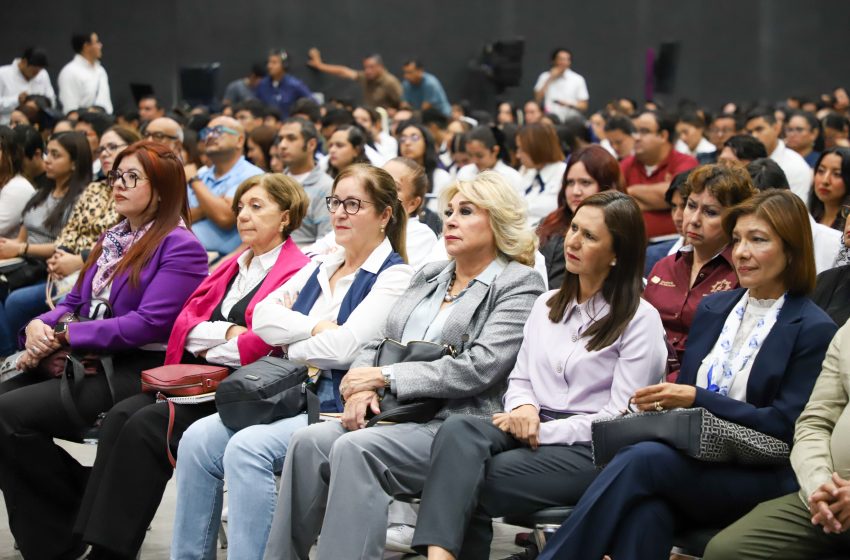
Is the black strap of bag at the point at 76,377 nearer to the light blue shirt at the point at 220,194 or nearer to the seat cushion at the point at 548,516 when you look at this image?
the seat cushion at the point at 548,516

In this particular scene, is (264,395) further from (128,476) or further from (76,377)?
(76,377)

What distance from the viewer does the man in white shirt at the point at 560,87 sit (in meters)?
15.1

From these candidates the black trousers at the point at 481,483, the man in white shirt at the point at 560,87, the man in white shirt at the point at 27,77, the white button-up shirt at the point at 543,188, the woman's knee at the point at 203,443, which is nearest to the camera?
the black trousers at the point at 481,483

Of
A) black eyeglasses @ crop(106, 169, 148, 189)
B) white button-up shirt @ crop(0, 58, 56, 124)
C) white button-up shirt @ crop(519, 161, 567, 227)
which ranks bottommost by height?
white button-up shirt @ crop(519, 161, 567, 227)

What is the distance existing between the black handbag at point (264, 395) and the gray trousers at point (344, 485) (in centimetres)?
19

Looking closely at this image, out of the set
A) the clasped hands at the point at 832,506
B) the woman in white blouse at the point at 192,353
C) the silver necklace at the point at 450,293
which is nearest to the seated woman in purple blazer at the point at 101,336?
the woman in white blouse at the point at 192,353

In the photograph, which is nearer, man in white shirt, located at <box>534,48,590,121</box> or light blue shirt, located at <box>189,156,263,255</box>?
light blue shirt, located at <box>189,156,263,255</box>

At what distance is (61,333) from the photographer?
4148mm

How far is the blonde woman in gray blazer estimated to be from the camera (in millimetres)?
3234

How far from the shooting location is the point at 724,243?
3.82 metres

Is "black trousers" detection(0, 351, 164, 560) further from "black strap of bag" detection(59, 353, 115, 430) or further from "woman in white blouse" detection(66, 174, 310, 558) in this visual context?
"woman in white blouse" detection(66, 174, 310, 558)

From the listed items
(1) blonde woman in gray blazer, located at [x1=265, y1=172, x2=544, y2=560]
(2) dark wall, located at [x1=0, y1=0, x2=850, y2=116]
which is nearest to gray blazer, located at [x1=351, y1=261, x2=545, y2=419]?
(1) blonde woman in gray blazer, located at [x1=265, y1=172, x2=544, y2=560]

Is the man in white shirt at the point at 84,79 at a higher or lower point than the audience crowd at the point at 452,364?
higher

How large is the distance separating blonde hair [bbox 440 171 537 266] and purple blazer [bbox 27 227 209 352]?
3.73ft
